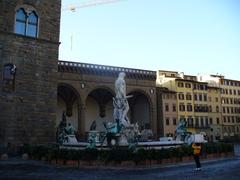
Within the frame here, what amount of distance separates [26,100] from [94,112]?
81.3ft

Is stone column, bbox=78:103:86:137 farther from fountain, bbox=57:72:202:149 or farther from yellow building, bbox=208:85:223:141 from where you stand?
yellow building, bbox=208:85:223:141

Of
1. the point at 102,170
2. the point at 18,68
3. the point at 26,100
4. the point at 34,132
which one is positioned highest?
the point at 18,68

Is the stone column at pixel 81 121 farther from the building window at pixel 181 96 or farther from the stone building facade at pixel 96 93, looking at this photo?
the building window at pixel 181 96

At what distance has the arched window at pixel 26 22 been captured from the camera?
21094 mm

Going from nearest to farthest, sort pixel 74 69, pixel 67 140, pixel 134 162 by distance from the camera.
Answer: pixel 134 162 → pixel 67 140 → pixel 74 69

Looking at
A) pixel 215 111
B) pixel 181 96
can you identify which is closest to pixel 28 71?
pixel 181 96

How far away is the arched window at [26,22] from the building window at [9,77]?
2726 mm

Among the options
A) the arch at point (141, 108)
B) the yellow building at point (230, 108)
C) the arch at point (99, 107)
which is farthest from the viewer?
the yellow building at point (230, 108)

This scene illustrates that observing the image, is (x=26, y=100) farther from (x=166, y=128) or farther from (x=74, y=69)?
(x=166, y=128)

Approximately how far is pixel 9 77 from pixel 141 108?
30.8 m

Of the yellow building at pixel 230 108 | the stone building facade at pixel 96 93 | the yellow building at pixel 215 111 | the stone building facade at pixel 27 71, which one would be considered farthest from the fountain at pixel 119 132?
the yellow building at pixel 230 108

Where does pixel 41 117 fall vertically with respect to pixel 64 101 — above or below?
below

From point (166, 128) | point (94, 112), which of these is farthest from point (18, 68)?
point (166, 128)

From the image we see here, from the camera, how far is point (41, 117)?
20969mm
